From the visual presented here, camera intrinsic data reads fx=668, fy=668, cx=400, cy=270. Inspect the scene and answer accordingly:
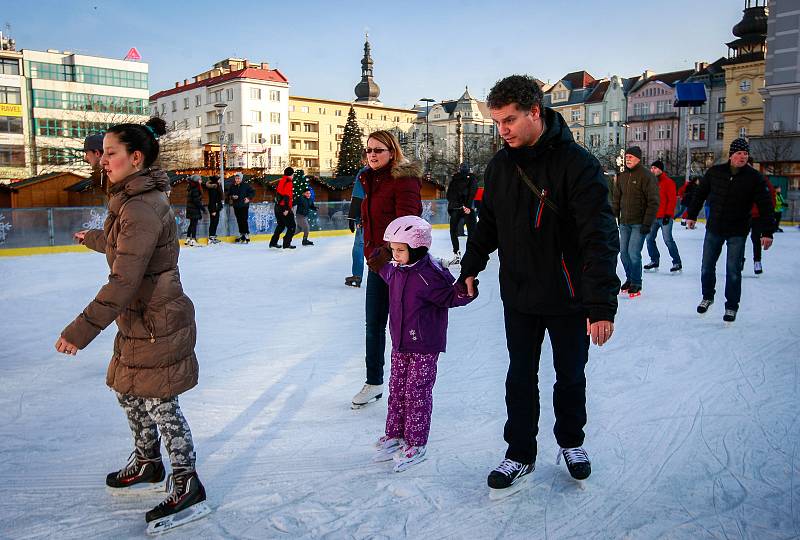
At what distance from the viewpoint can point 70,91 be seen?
165 ft

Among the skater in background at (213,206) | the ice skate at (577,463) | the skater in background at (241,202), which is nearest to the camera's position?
the ice skate at (577,463)

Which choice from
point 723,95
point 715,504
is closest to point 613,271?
point 715,504

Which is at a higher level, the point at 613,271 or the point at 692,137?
the point at 692,137

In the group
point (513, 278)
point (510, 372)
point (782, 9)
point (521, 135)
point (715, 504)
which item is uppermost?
point (782, 9)

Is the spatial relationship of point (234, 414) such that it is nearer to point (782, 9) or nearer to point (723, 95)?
point (782, 9)

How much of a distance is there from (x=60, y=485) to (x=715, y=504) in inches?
102

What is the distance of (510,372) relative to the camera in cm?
272

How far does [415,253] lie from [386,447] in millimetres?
898

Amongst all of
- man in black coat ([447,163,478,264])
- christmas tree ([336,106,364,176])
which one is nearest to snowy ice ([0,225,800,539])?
man in black coat ([447,163,478,264])

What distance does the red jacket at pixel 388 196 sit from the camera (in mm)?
3592

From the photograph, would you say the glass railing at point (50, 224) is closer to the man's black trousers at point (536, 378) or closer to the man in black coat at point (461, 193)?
the man in black coat at point (461, 193)

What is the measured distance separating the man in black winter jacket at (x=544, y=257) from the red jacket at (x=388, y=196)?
2.88ft

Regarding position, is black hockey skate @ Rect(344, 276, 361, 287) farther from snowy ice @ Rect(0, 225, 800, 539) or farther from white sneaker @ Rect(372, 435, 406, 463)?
white sneaker @ Rect(372, 435, 406, 463)

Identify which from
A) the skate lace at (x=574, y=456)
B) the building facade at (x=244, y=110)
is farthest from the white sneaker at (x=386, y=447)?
the building facade at (x=244, y=110)
